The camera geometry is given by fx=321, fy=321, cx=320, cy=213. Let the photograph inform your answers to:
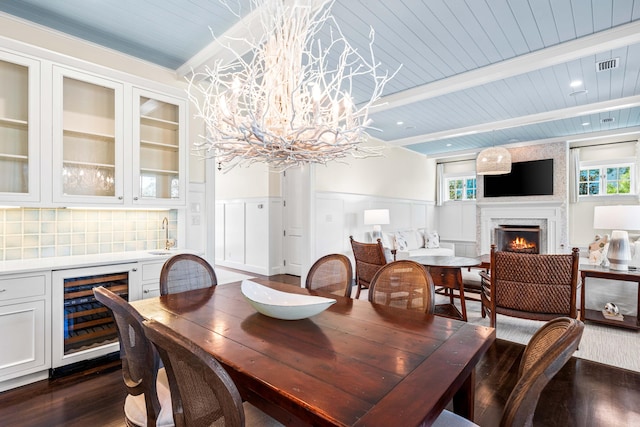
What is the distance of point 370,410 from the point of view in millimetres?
872

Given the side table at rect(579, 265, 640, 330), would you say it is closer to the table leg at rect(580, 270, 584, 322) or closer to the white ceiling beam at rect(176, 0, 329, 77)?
the table leg at rect(580, 270, 584, 322)

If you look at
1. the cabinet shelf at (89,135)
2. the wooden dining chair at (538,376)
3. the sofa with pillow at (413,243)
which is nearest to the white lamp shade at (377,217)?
the sofa with pillow at (413,243)

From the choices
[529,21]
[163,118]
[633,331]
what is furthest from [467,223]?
[163,118]

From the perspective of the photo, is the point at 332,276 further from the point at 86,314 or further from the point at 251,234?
the point at 251,234

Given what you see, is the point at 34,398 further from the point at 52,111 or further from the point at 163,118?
the point at 163,118

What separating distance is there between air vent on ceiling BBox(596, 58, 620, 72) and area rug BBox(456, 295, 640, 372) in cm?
287

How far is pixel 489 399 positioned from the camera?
224cm

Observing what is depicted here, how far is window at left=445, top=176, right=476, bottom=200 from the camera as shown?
8.66 m

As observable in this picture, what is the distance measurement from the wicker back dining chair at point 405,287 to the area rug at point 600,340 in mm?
2076

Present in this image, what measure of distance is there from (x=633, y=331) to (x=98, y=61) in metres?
6.03

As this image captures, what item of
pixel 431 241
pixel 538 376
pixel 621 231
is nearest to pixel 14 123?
pixel 538 376

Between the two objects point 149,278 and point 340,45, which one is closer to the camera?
point 149,278

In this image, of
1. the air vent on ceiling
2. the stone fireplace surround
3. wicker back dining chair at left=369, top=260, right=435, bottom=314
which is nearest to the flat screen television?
the stone fireplace surround

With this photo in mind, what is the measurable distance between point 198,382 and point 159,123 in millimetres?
3051
